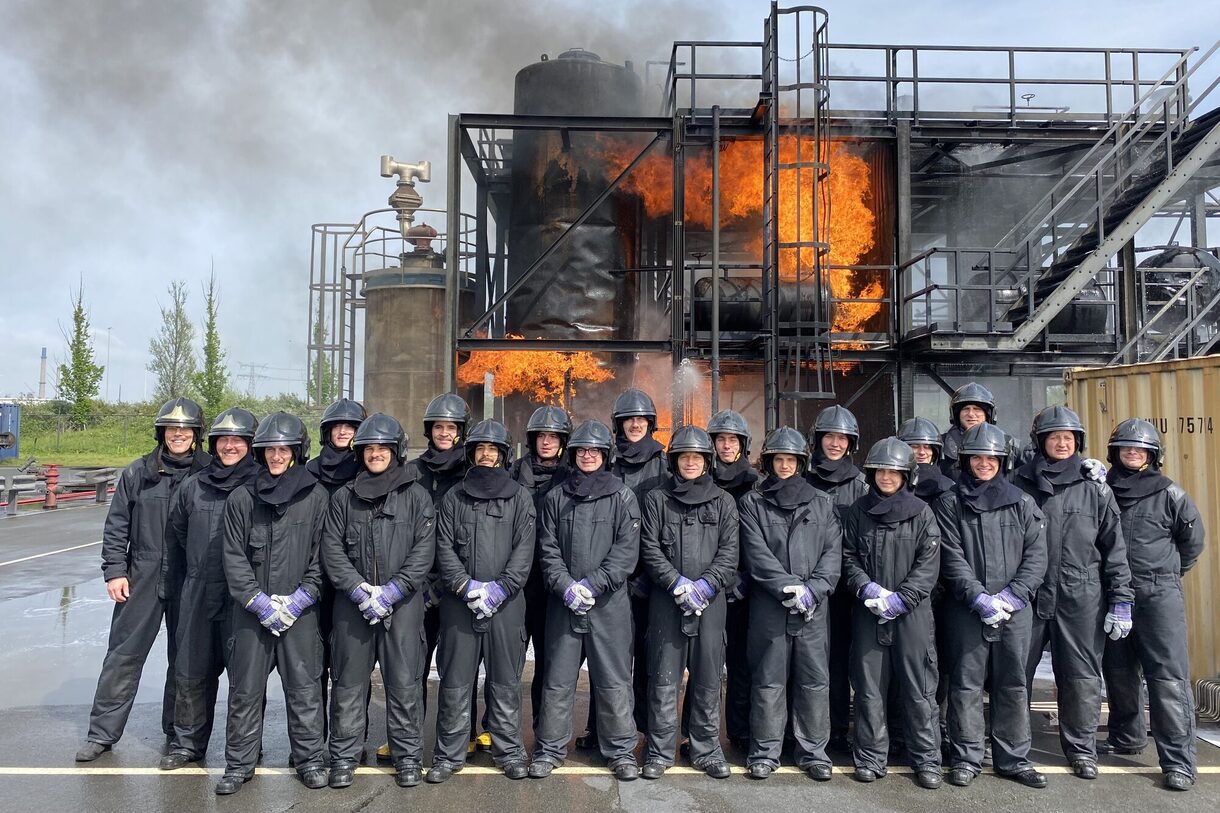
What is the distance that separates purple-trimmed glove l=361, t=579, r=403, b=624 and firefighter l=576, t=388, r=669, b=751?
1384 millimetres

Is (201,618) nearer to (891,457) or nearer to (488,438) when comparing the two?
(488,438)

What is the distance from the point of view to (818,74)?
469 inches

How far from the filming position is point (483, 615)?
4.80m

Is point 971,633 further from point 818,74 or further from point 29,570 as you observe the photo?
point 29,570

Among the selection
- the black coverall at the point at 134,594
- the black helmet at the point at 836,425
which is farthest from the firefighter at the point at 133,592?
the black helmet at the point at 836,425

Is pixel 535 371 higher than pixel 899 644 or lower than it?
higher

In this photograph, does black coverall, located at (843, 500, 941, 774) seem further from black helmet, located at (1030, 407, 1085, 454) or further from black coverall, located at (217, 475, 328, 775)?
black coverall, located at (217, 475, 328, 775)

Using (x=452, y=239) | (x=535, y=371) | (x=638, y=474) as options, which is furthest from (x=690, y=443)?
(x=535, y=371)

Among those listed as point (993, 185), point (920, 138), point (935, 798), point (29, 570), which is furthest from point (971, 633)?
point (993, 185)

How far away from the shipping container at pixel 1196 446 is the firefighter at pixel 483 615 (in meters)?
4.90

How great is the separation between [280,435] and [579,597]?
2063 mm

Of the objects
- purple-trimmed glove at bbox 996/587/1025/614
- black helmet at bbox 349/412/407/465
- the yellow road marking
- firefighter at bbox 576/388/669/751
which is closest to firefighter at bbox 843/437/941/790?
the yellow road marking

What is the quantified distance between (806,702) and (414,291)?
1279 cm

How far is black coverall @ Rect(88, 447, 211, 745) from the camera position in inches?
204
